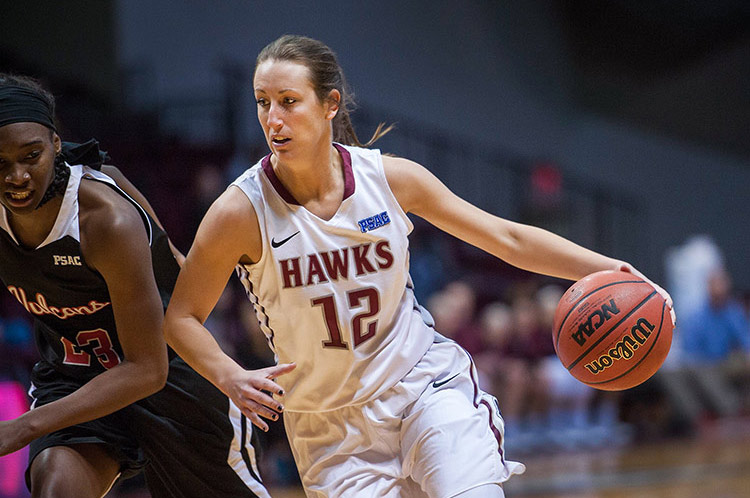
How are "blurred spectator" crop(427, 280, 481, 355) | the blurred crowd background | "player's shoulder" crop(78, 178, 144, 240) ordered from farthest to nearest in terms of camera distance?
the blurred crowd background < "blurred spectator" crop(427, 280, 481, 355) < "player's shoulder" crop(78, 178, 144, 240)

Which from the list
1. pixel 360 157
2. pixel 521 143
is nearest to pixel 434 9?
pixel 521 143

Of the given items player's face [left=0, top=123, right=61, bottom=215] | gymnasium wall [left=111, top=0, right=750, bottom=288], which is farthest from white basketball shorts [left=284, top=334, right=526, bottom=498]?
gymnasium wall [left=111, top=0, right=750, bottom=288]

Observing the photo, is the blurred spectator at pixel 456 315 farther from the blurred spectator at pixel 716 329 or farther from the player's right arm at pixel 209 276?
the player's right arm at pixel 209 276

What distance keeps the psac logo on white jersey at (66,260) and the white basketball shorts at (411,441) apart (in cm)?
75

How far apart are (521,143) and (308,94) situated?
1217cm

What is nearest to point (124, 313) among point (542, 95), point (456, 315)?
point (456, 315)

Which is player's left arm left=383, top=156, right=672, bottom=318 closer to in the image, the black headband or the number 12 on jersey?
the number 12 on jersey

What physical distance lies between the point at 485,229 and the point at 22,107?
4.48 ft

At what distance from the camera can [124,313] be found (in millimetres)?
2604

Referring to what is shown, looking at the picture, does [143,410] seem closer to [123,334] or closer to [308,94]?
[123,334]

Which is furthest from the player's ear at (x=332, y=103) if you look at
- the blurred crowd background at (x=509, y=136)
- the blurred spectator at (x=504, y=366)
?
the blurred spectator at (x=504, y=366)

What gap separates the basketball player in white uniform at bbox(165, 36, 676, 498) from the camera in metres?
2.62

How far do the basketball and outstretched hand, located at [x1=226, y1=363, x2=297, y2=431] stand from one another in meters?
0.94

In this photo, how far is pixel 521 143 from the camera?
14.6 meters
